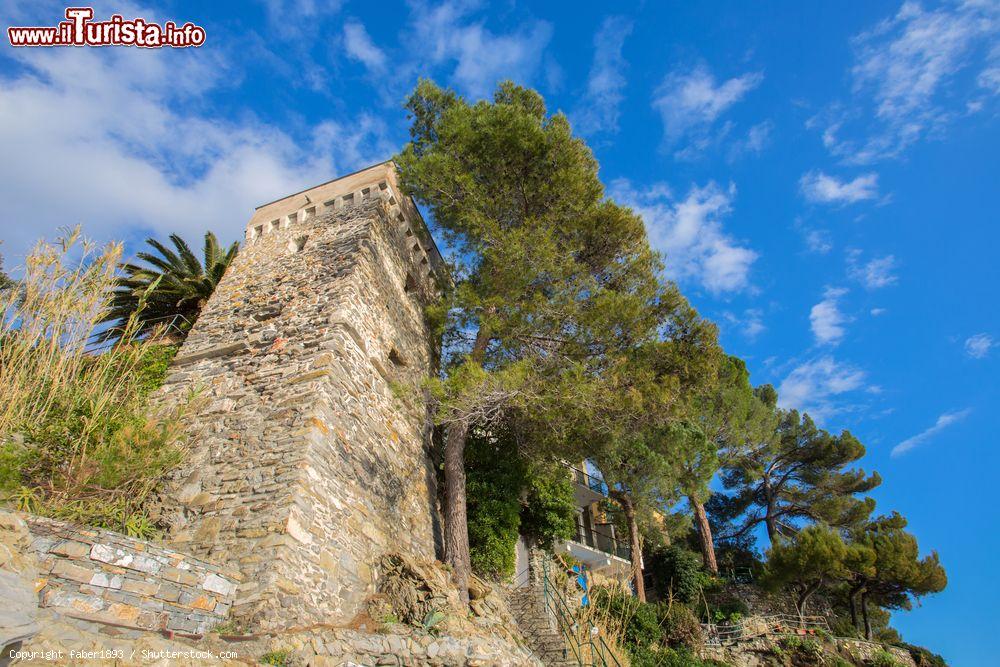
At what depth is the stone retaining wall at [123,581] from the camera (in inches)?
172

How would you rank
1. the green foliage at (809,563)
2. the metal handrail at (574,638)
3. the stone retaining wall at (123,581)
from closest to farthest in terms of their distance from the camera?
1. the stone retaining wall at (123,581)
2. the metal handrail at (574,638)
3. the green foliage at (809,563)

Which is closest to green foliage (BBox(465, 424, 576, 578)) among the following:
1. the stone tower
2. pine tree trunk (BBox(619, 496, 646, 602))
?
the stone tower

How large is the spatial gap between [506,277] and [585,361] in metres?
2.26

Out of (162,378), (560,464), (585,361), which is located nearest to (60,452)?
(162,378)

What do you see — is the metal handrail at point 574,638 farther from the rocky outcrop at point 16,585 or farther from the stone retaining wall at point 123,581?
the rocky outcrop at point 16,585

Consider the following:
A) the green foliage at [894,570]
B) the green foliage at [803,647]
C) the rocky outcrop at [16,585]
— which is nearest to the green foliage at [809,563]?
the green foliage at [894,570]

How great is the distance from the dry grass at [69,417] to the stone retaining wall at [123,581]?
1196 mm

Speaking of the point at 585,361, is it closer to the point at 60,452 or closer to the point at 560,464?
the point at 560,464

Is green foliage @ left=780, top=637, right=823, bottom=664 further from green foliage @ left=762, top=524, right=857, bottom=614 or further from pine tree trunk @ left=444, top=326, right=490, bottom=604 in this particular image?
pine tree trunk @ left=444, top=326, right=490, bottom=604

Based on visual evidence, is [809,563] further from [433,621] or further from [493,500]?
[433,621]

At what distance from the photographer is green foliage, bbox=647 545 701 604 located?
688 inches

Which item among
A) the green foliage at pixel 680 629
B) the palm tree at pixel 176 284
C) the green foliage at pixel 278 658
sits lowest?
the green foliage at pixel 278 658

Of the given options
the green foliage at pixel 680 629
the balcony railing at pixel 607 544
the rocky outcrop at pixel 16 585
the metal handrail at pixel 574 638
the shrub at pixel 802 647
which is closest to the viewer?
the rocky outcrop at pixel 16 585

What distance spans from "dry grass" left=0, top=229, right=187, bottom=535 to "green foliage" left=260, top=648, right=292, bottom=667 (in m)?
2.65
